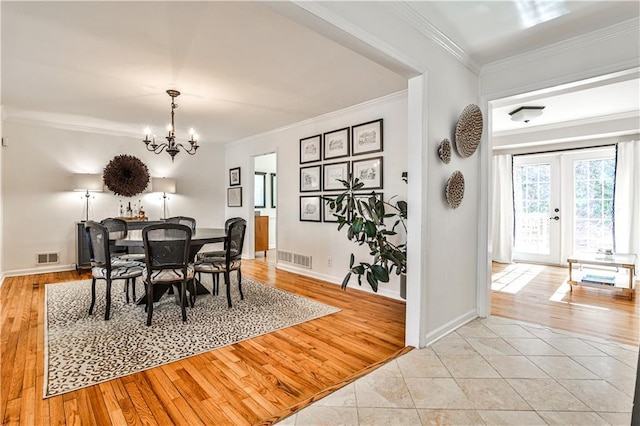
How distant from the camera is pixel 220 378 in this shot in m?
2.11

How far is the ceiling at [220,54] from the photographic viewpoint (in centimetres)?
221

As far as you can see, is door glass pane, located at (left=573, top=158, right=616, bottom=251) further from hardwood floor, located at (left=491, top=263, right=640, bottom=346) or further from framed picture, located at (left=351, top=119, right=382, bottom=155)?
framed picture, located at (left=351, top=119, right=382, bottom=155)

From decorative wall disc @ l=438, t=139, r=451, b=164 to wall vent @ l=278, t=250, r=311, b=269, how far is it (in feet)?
9.56

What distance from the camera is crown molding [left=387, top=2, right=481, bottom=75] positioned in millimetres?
2160

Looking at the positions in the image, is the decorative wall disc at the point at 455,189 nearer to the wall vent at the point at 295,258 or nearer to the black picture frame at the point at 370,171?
the black picture frame at the point at 370,171

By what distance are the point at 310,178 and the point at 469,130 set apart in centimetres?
260

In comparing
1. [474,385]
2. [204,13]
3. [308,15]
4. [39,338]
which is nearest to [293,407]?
[474,385]

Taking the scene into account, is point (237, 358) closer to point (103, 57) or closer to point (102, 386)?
point (102, 386)

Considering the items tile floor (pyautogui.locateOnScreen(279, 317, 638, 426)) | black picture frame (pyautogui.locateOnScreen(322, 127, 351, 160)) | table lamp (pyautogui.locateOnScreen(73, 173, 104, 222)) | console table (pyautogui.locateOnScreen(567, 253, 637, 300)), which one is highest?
black picture frame (pyautogui.locateOnScreen(322, 127, 351, 160))

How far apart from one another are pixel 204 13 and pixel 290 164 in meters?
3.26

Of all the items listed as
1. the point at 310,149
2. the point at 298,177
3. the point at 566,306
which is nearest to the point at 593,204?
the point at 566,306

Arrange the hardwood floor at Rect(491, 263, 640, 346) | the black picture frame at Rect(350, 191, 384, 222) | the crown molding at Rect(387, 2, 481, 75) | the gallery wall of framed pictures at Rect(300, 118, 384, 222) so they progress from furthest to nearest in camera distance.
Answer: the gallery wall of framed pictures at Rect(300, 118, 384, 222)
the black picture frame at Rect(350, 191, 384, 222)
the hardwood floor at Rect(491, 263, 640, 346)
the crown molding at Rect(387, 2, 481, 75)

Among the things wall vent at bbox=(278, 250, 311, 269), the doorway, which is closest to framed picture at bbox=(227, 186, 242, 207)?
the doorway

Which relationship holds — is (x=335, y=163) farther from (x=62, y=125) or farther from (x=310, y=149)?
(x=62, y=125)
